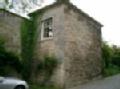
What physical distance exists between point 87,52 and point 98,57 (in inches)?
63.3

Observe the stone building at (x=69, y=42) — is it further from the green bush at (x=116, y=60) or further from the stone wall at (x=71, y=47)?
the green bush at (x=116, y=60)

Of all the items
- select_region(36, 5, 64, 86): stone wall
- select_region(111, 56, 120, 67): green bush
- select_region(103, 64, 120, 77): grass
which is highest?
select_region(36, 5, 64, 86): stone wall

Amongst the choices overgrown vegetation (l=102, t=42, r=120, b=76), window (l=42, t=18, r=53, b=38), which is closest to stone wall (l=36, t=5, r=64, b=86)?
window (l=42, t=18, r=53, b=38)

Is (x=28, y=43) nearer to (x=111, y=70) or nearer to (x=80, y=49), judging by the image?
(x=80, y=49)

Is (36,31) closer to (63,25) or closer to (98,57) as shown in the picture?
(63,25)

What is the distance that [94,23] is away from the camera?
20672mm

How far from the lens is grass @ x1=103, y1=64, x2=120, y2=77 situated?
21938mm

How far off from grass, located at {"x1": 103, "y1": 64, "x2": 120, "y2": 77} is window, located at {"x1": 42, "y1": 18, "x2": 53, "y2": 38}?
18.0ft

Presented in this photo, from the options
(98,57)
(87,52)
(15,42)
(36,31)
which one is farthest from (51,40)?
(15,42)

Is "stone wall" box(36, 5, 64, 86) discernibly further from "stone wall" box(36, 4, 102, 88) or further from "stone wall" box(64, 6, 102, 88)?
"stone wall" box(64, 6, 102, 88)

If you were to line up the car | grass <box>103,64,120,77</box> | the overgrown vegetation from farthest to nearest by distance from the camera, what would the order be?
the overgrown vegetation
grass <box>103,64,120,77</box>
the car

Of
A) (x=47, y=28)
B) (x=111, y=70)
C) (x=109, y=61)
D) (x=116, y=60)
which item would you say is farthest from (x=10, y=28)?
(x=116, y=60)

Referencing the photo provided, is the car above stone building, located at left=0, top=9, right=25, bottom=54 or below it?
below

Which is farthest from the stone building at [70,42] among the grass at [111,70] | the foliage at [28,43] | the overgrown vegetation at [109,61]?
the overgrown vegetation at [109,61]
